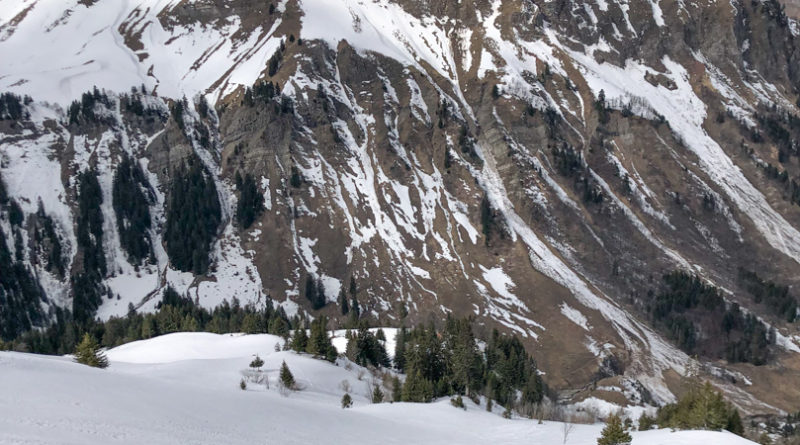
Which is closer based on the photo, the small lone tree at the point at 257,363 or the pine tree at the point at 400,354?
the small lone tree at the point at 257,363

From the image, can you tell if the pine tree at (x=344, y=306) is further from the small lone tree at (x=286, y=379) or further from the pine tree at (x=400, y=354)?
the small lone tree at (x=286, y=379)

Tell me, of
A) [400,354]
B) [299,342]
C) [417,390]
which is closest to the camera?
[417,390]

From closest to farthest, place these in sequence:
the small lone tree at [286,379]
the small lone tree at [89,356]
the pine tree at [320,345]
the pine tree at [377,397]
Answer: the small lone tree at [89,356] < the small lone tree at [286,379] < the pine tree at [377,397] < the pine tree at [320,345]

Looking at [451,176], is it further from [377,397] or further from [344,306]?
[377,397]

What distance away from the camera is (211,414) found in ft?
103

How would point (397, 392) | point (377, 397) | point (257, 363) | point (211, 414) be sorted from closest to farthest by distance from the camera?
point (211, 414) → point (257, 363) → point (377, 397) → point (397, 392)

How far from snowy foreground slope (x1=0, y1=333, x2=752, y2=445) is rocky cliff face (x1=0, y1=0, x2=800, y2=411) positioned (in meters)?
60.0

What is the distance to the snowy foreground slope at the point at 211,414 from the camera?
2384 centimetres

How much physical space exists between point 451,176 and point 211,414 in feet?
402

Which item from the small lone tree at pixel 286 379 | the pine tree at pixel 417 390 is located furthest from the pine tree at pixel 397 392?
the small lone tree at pixel 286 379

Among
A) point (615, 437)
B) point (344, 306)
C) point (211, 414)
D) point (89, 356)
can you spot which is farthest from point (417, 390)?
point (344, 306)

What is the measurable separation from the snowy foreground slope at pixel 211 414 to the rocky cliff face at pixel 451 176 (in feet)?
197

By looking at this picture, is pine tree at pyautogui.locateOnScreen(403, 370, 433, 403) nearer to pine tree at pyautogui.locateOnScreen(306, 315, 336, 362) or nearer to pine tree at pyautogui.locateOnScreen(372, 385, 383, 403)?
pine tree at pyautogui.locateOnScreen(372, 385, 383, 403)

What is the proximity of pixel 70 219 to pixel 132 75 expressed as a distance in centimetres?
5293
